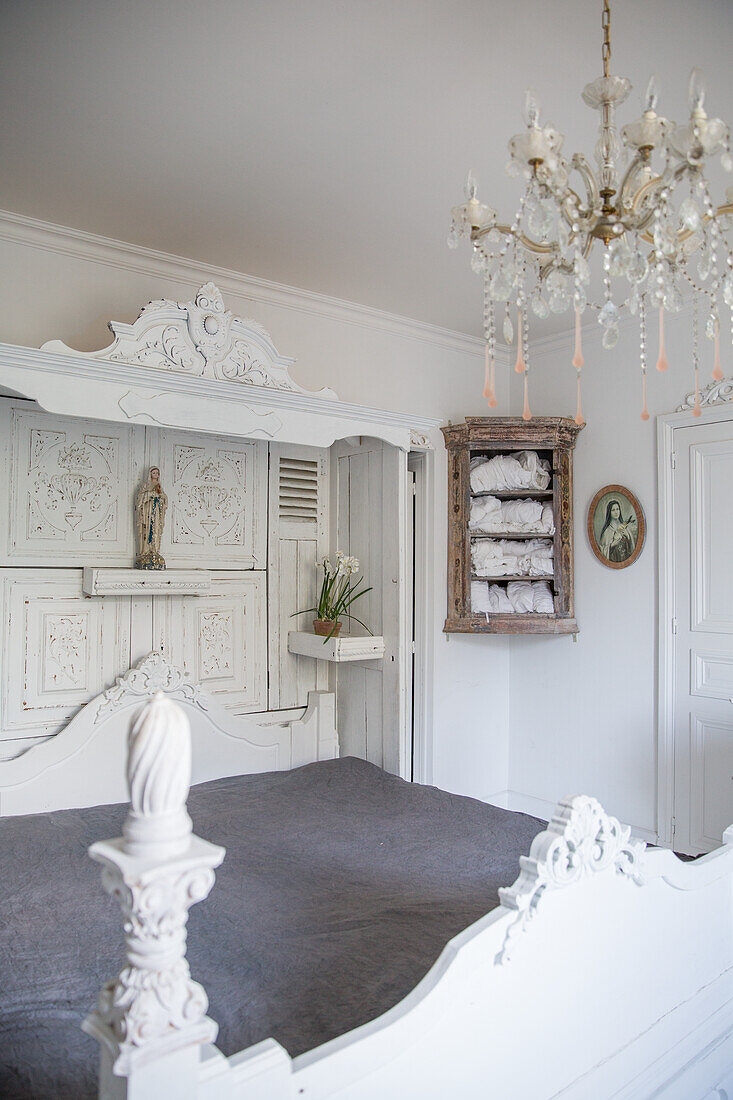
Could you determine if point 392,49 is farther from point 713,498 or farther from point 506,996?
point 713,498

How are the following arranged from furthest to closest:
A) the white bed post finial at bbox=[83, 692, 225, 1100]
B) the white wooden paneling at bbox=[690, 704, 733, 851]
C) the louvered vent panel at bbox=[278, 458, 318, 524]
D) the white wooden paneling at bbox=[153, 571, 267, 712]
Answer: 1. the louvered vent panel at bbox=[278, 458, 318, 524]
2. the white wooden paneling at bbox=[690, 704, 733, 851]
3. the white wooden paneling at bbox=[153, 571, 267, 712]
4. the white bed post finial at bbox=[83, 692, 225, 1100]

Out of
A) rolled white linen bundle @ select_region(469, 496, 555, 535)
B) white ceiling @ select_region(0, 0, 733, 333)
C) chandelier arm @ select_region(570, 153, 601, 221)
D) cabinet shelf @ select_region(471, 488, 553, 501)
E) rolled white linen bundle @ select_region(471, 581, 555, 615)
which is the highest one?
white ceiling @ select_region(0, 0, 733, 333)

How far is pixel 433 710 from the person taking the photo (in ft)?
13.1

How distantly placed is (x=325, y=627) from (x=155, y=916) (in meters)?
2.59

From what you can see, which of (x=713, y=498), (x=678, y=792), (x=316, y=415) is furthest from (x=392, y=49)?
(x=678, y=792)

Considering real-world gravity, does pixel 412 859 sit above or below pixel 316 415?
below

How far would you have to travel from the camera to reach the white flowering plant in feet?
11.4

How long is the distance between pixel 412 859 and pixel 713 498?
87.6 inches

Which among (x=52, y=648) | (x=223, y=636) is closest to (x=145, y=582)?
(x=52, y=648)

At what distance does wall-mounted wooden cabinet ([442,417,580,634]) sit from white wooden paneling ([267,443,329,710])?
0.74 meters

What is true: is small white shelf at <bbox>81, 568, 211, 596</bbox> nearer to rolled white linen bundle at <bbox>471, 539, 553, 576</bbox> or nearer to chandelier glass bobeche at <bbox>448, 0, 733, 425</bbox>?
rolled white linen bundle at <bbox>471, 539, 553, 576</bbox>

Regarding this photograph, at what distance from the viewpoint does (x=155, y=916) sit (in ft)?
2.63

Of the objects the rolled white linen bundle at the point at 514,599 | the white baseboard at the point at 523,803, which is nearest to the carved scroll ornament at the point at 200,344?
the rolled white linen bundle at the point at 514,599

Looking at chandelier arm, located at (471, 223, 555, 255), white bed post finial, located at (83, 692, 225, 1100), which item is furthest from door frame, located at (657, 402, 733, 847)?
white bed post finial, located at (83, 692, 225, 1100)
